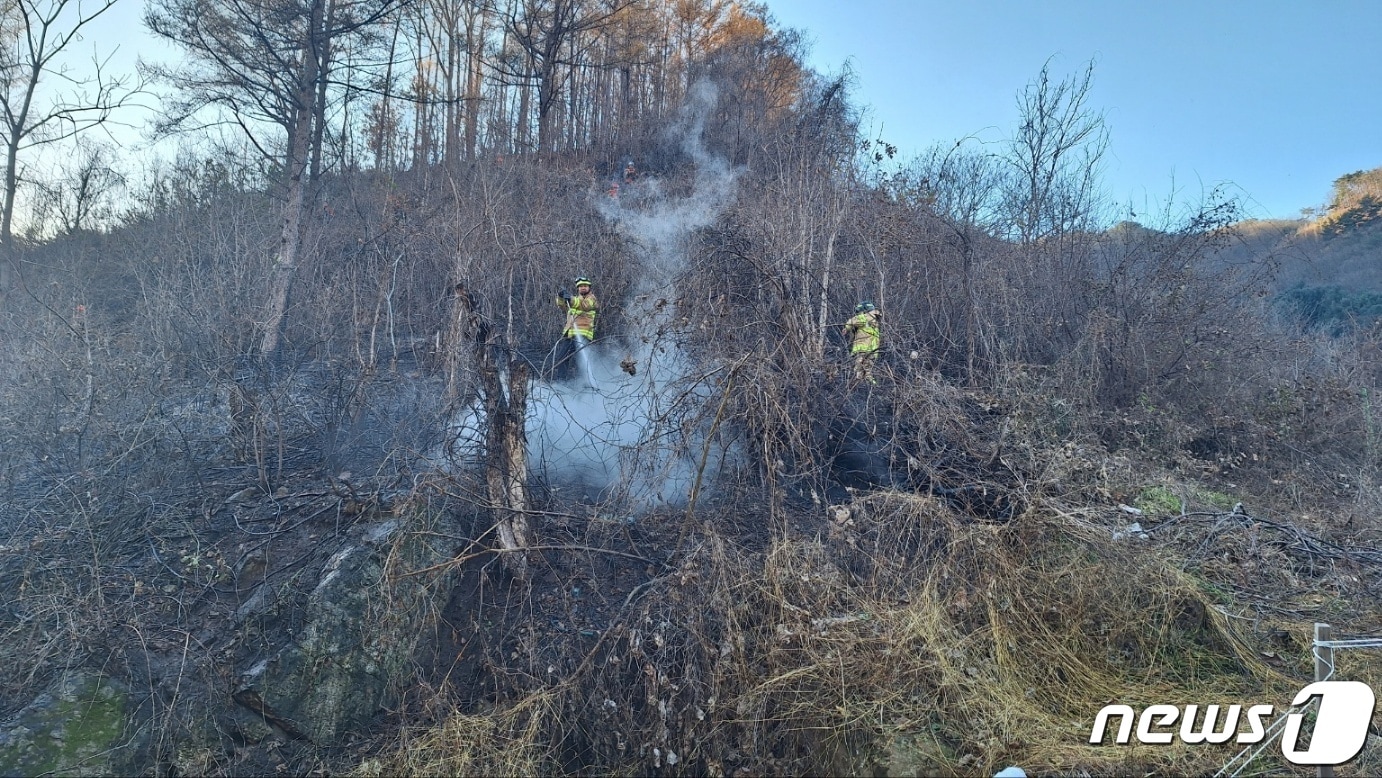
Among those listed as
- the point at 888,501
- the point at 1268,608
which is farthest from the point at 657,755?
the point at 1268,608

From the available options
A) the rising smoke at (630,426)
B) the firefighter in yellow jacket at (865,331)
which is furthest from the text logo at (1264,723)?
the firefighter in yellow jacket at (865,331)

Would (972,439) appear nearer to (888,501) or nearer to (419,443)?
(888,501)

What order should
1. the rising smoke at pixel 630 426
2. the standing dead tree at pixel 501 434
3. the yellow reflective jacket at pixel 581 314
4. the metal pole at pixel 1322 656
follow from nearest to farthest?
the metal pole at pixel 1322 656, the standing dead tree at pixel 501 434, the rising smoke at pixel 630 426, the yellow reflective jacket at pixel 581 314

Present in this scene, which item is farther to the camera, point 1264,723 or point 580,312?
point 580,312

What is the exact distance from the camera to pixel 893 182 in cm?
1120

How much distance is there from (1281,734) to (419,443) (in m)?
6.09

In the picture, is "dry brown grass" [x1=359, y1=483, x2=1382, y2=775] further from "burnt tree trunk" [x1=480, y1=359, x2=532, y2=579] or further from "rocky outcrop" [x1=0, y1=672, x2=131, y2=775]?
"rocky outcrop" [x1=0, y1=672, x2=131, y2=775]

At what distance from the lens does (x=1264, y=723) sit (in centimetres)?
391

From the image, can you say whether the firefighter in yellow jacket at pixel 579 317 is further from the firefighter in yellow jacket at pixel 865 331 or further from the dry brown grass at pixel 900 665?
the dry brown grass at pixel 900 665

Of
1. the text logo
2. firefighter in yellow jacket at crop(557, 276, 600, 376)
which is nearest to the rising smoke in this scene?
firefighter in yellow jacket at crop(557, 276, 600, 376)

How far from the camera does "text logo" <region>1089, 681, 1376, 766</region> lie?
342cm

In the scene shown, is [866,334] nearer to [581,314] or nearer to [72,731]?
[581,314]

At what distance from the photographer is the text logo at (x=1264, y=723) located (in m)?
3.42

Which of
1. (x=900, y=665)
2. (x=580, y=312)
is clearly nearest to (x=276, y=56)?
(x=580, y=312)
